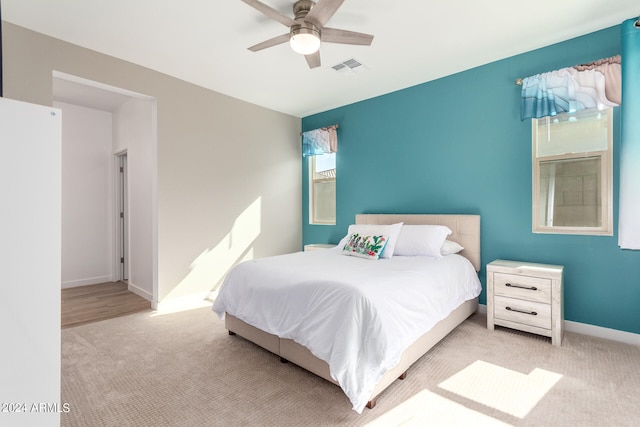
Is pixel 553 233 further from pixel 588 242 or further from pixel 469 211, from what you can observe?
pixel 469 211

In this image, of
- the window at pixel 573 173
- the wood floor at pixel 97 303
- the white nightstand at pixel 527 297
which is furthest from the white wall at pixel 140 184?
the window at pixel 573 173

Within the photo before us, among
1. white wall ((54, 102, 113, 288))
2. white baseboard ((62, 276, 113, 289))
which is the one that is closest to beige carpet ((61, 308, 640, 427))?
white baseboard ((62, 276, 113, 289))

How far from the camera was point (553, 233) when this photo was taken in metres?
2.99

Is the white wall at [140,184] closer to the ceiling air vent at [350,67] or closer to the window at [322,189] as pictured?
the ceiling air vent at [350,67]

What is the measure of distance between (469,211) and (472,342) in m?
1.47

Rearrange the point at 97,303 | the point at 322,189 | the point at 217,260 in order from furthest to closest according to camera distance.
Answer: the point at 322,189 < the point at 217,260 < the point at 97,303

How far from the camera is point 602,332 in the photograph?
9.04 ft

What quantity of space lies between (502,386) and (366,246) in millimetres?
1594

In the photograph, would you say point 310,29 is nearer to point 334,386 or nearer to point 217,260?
point 334,386

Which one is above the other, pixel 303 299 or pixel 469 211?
pixel 469 211

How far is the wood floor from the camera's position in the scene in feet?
11.3

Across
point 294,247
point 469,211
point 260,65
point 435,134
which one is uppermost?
point 260,65

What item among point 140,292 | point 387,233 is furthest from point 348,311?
point 140,292

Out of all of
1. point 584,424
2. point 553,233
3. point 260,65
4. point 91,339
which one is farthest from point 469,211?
point 91,339
